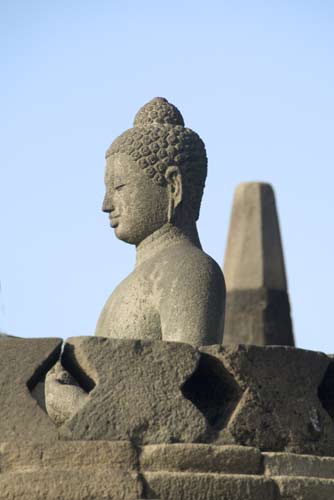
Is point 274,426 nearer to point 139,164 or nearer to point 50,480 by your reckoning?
point 50,480

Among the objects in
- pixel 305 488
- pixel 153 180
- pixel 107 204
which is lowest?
pixel 305 488

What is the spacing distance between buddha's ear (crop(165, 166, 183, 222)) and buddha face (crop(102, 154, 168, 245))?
3 centimetres

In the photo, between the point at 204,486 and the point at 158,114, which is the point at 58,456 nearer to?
the point at 204,486

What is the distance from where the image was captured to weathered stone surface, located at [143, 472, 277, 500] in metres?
9.20

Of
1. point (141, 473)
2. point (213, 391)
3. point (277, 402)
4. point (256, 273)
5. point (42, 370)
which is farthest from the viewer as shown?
point (256, 273)

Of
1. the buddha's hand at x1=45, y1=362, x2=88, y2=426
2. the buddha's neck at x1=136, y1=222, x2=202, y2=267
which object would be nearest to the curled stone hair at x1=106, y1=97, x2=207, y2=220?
the buddha's neck at x1=136, y1=222, x2=202, y2=267

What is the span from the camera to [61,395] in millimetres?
9602

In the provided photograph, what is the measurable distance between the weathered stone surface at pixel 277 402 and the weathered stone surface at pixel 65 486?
26.3 inches

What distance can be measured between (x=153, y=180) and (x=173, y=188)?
0.12 m

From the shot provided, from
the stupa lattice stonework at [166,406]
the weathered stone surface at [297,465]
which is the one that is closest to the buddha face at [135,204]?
the stupa lattice stonework at [166,406]

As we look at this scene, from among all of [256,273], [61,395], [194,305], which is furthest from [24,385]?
[256,273]

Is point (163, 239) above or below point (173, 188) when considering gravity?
below

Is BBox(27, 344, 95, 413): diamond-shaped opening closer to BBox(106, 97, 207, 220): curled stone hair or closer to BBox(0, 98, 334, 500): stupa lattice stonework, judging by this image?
BBox(0, 98, 334, 500): stupa lattice stonework

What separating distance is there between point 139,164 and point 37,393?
154 centimetres
